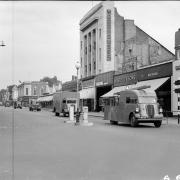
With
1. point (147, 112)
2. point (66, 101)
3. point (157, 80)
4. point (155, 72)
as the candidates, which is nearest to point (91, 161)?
point (147, 112)

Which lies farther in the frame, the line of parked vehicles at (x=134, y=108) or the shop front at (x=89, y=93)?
the shop front at (x=89, y=93)

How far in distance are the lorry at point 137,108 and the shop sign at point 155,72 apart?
12985 mm

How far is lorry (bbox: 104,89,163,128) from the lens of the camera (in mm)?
23958

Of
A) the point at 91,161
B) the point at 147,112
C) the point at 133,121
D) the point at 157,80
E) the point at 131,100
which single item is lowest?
the point at 91,161

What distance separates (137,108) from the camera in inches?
942

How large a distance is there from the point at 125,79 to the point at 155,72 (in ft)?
29.9

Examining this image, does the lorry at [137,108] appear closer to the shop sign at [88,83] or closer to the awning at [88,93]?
the awning at [88,93]

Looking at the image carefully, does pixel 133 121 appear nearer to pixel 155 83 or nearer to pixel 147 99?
pixel 147 99

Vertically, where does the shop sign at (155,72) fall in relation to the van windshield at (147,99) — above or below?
above

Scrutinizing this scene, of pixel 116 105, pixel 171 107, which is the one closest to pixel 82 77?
pixel 171 107

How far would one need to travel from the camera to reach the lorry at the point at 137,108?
78.6 ft

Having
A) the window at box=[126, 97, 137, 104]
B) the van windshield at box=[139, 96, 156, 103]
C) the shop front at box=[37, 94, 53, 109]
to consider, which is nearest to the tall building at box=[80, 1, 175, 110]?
the window at box=[126, 97, 137, 104]

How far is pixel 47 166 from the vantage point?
916 centimetres

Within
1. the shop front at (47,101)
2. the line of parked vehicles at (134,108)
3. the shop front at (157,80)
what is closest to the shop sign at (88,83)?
the shop front at (157,80)
